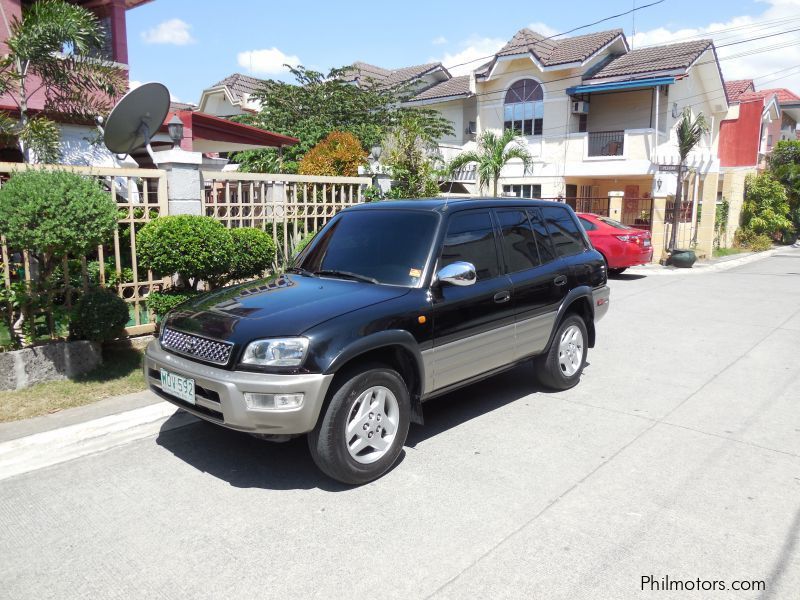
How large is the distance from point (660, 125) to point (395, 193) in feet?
47.4

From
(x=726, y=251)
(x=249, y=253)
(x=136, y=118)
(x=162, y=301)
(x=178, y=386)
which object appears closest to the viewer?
(x=178, y=386)

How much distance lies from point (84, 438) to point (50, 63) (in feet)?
21.2

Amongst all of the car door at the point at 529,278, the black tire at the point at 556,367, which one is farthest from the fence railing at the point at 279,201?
the black tire at the point at 556,367

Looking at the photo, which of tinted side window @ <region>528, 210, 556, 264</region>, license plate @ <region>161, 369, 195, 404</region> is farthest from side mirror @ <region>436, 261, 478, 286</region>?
license plate @ <region>161, 369, 195, 404</region>

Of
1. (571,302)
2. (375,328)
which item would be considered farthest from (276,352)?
(571,302)

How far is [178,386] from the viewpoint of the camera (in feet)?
13.5

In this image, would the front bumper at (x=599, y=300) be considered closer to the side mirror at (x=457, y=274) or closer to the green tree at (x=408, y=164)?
the side mirror at (x=457, y=274)

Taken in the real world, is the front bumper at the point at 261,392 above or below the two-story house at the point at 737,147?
below

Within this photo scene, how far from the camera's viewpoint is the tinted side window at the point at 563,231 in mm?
5922

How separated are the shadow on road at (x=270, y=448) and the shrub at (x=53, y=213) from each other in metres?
1.78

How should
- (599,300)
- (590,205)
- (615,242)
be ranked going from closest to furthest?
(599,300) < (615,242) < (590,205)

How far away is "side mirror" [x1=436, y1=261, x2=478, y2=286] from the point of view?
4387 millimetres

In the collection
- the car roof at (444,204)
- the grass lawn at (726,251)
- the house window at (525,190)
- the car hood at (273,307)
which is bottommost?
the grass lawn at (726,251)

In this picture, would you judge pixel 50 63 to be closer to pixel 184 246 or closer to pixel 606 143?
pixel 184 246
